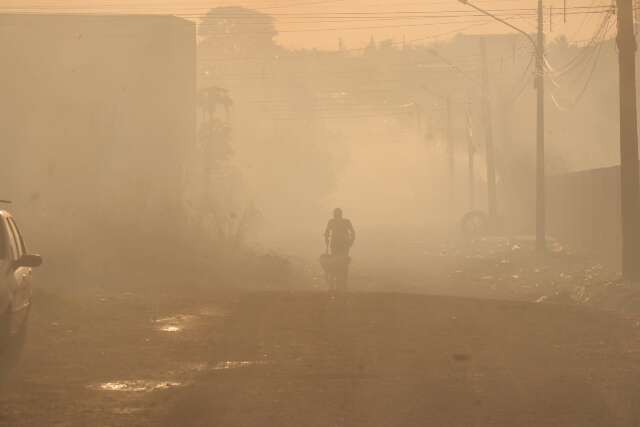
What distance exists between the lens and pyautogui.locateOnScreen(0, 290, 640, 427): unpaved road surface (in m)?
9.31

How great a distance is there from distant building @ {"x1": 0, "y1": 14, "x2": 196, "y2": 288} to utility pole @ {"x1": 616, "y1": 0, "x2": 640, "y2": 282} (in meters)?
17.8

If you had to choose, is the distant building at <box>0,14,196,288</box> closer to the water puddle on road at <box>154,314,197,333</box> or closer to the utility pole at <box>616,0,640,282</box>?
the utility pole at <box>616,0,640,282</box>

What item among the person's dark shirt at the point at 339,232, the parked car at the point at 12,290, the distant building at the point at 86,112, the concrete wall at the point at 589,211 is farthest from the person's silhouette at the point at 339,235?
the distant building at the point at 86,112

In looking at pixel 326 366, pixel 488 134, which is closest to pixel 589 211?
pixel 488 134

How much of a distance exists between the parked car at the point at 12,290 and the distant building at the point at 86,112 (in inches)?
976

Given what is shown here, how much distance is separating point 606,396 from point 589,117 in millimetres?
81194

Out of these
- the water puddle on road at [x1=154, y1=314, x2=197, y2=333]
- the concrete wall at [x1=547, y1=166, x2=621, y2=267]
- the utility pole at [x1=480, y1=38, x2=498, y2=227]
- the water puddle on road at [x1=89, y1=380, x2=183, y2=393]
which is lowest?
the water puddle on road at [x1=154, y1=314, x2=197, y2=333]

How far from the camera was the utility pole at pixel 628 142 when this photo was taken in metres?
23.1

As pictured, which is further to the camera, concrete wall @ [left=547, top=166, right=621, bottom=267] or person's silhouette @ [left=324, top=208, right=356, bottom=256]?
concrete wall @ [left=547, top=166, right=621, bottom=267]

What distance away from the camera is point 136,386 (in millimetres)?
10789

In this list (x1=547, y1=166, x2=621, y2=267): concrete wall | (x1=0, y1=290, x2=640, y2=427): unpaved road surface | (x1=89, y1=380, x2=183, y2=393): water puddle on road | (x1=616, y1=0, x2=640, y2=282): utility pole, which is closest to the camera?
(x1=0, y1=290, x2=640, y2=427): unpaved road surface

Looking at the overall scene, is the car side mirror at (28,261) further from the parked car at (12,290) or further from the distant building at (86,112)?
the distant building at (86,112)

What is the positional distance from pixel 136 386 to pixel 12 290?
1.69 meters

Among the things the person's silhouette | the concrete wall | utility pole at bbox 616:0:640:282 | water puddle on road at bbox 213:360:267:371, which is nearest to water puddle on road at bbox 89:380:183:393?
water puddle on road at bbox 213:360:267:371
